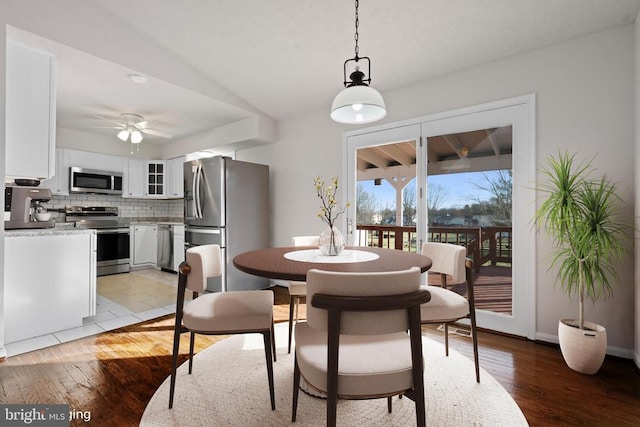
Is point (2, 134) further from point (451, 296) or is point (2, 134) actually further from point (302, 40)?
point (451, 296)

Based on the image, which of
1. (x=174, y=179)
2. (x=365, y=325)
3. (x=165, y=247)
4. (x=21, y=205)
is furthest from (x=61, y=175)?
(x=365, y=325)

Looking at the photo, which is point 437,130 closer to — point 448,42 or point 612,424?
point 448,42

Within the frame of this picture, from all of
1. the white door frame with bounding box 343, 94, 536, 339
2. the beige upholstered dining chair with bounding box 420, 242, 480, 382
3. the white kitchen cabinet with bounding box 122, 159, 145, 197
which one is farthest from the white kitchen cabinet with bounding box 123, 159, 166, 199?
the beige upholstered dining chair with bounding box 420, 242, 480, 382

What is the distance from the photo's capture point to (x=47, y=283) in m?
2.64

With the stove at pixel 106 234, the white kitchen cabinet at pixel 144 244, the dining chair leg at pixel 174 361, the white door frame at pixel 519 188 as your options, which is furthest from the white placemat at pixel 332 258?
the white kitchen cabinet at pixel 144 244

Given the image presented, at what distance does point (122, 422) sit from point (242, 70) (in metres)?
3.18

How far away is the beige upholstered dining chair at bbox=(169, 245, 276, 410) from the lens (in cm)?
163

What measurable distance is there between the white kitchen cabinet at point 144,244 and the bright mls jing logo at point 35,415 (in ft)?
13.8

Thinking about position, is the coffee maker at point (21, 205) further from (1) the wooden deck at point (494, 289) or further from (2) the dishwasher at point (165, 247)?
(1) the wooden deck at point (494, 289)

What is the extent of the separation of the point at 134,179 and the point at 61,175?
3.47 feet

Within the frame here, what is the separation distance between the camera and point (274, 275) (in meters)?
1.43

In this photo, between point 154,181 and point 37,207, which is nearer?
point 37,207

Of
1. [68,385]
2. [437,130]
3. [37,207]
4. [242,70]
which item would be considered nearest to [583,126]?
[437,130]

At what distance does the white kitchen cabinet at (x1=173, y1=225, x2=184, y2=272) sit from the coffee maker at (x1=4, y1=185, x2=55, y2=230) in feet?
7.51
